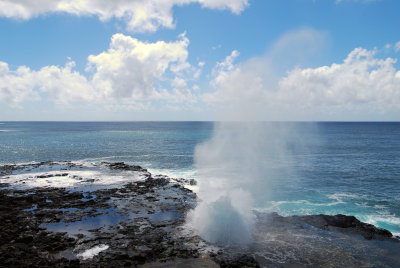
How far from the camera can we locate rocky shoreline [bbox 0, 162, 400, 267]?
17.2 m

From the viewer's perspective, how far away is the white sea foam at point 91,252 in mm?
17547

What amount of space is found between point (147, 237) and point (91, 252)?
418cm

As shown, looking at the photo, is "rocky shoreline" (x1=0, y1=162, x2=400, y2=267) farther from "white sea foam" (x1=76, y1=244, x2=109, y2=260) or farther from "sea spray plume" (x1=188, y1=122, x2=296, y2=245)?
"sea spray plume" (x1=188, y1=122, x2=296, y2=245)

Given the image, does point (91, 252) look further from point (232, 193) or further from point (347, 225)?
point (347, 225)

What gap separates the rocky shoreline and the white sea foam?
0.22ft

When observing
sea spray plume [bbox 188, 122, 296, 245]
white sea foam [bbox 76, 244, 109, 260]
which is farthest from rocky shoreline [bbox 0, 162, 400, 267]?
sea spray plume [bbox 188, 122, 296, 245]

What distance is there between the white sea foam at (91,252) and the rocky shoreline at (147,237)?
0.07 m

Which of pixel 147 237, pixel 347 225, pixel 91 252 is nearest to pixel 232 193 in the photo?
pixel 347 225

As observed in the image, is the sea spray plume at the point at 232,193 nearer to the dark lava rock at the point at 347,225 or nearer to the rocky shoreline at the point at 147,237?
the rocky shoreline at the point at 147,237

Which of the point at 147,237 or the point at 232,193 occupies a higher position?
the point at 232,193

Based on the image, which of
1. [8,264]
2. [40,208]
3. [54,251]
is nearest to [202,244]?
[54,251]

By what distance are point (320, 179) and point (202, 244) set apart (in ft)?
95.9

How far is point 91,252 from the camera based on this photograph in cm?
1808

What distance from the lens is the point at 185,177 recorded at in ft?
142
